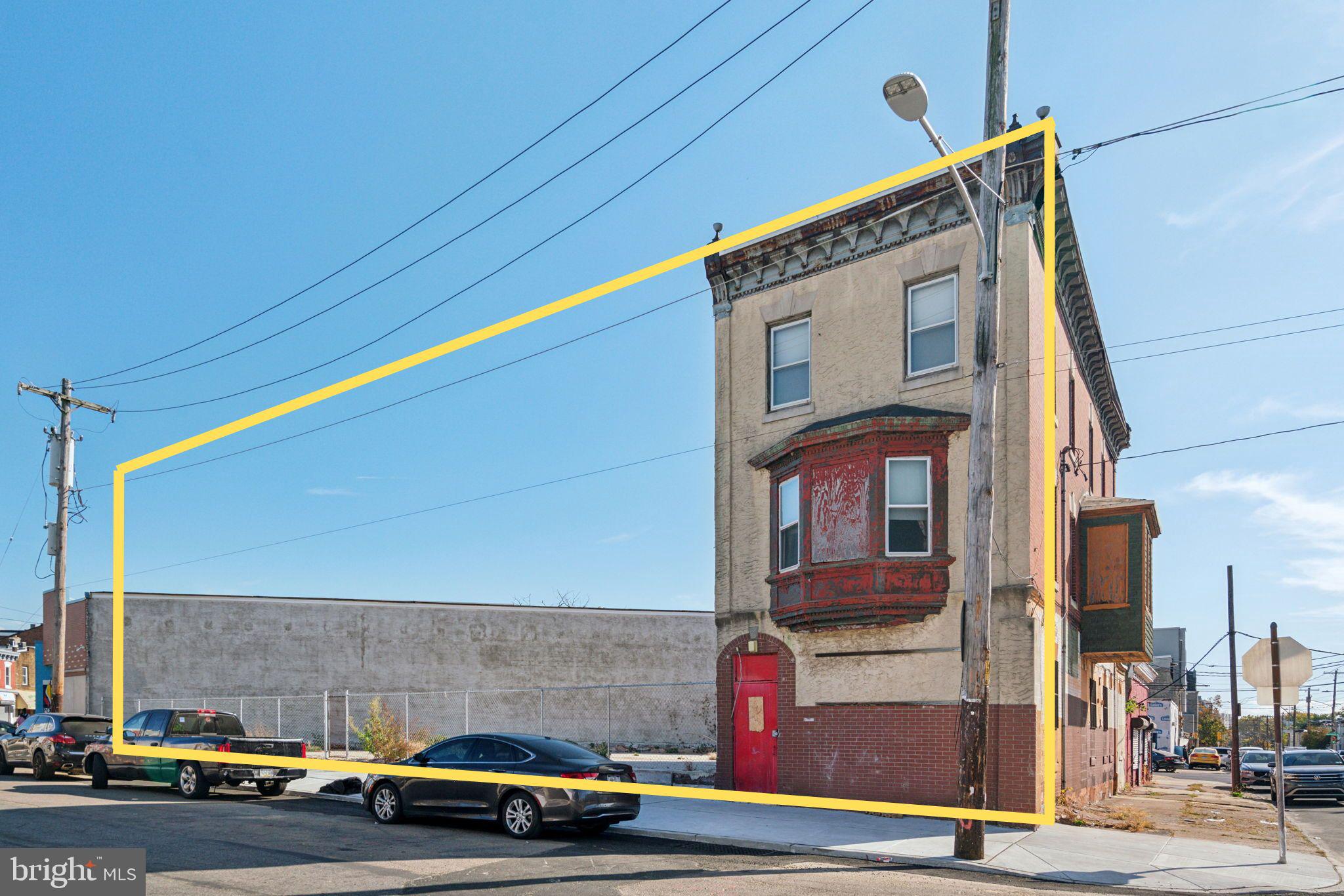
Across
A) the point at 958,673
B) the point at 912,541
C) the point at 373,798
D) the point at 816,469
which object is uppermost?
the point at 816,469

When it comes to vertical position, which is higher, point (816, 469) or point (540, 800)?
point (816, 469)

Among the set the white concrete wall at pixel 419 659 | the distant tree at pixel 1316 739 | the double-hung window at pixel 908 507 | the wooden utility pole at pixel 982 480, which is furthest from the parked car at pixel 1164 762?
the distant tree at pixel 1316 739

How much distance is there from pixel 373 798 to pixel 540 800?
347cm

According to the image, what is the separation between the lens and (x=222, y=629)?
36.2m

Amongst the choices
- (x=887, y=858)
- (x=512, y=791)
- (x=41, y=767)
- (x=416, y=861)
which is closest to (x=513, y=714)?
(x=41, y=767)

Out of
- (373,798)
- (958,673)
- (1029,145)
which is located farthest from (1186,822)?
(373,798)

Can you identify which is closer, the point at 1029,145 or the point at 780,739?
the point at 1029,145

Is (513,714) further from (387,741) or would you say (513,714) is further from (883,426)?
(883,426)

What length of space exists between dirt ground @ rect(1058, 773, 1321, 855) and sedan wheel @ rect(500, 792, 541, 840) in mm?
8862

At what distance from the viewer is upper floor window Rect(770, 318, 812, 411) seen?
20.8 metres

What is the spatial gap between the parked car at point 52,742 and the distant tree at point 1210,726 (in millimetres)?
109781

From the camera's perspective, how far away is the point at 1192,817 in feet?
70.0

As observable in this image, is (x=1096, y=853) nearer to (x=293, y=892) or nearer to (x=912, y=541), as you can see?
(x=912, y=541)

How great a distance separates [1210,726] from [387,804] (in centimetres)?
12226
